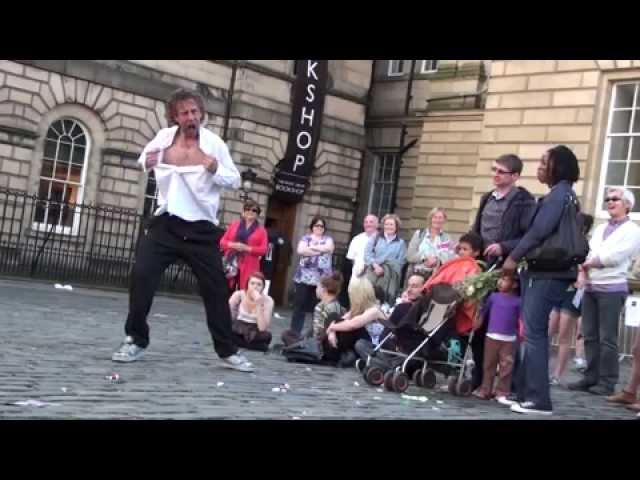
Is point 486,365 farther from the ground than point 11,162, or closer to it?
closer to it

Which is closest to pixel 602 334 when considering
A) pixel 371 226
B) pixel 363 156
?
pixel 371 226

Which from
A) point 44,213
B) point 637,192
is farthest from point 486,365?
point 44,213

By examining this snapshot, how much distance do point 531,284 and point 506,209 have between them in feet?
3.90

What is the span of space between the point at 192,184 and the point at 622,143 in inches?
482

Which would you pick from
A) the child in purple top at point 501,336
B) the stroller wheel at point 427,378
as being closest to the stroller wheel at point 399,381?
the stroller wheel at point 427,378

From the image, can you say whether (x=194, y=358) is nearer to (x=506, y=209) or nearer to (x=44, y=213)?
(x=506, y=209)

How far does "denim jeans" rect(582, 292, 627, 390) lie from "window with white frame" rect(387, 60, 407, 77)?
20.6 m

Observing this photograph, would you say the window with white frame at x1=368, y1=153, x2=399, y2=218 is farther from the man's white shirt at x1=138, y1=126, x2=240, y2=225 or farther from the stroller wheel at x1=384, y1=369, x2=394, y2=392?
the man's white shirt at x1=138, y1=126, x2=240, y2=225

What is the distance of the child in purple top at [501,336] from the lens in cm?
779

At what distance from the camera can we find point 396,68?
95.8 ft

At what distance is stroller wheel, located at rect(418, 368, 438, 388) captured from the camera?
7965 mm

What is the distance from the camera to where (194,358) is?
27.0 ft

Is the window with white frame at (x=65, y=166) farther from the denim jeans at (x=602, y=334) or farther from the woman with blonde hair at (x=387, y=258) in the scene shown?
the denim jeans at (x=602, y=334)
